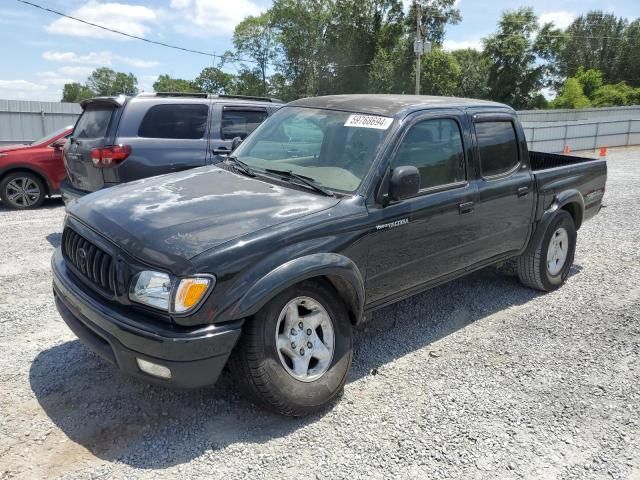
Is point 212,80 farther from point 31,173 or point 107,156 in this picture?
point 107,156

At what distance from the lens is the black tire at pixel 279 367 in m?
2.87

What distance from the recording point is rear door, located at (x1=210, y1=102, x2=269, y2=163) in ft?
23.2

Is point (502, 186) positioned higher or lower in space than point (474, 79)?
lower

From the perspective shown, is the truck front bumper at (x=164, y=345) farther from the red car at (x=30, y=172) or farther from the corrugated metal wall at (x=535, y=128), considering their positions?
the corrugated metal wall at (x=535, y=128)

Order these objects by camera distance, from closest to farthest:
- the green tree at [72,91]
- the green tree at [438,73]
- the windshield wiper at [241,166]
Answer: the windshield wiper at [241,166] < the green tree at [438,73] < the green tree at [72,91]

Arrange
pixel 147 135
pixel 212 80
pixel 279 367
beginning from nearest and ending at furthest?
pixel 279 367 < pixel 147 135 < pixel 212 80

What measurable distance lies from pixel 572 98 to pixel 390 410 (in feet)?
184

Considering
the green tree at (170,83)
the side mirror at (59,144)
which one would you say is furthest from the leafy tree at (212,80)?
the side mirror at (59,144)

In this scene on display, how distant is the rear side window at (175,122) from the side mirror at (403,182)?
4.21 meters

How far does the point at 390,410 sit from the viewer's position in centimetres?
326

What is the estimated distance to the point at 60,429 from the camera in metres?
2.96

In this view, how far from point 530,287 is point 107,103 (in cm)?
559

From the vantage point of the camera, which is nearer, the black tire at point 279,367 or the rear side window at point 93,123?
Answer: the black tire at point 279,367

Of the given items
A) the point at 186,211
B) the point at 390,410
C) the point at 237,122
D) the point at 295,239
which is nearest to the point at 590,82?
the point at 237,122
